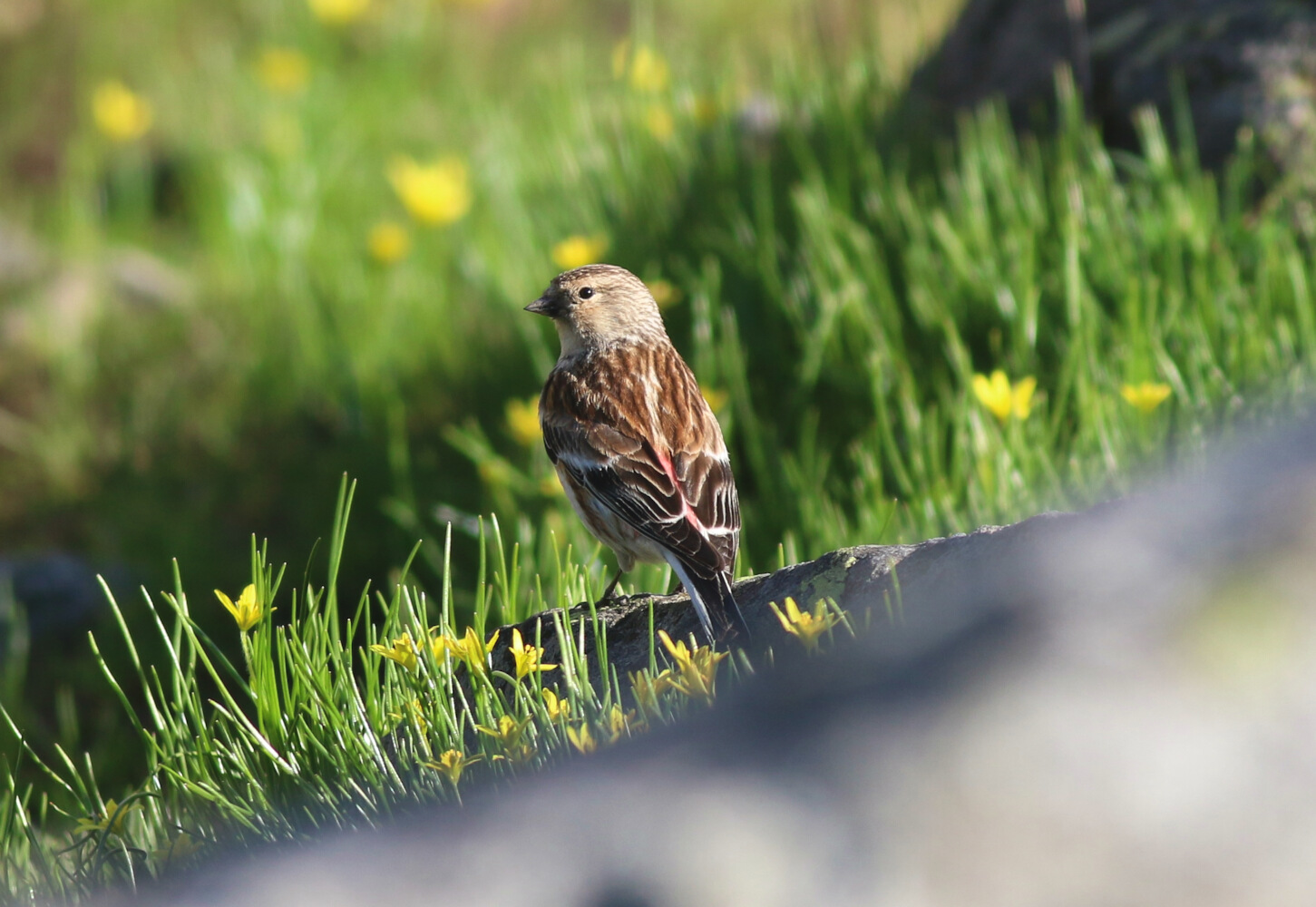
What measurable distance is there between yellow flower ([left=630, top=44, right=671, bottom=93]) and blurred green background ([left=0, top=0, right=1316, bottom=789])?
0.07 ft

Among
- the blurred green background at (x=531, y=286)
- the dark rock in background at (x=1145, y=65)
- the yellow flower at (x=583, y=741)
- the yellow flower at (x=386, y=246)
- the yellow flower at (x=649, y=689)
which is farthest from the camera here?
the yellow flower at (x=386, y=246)

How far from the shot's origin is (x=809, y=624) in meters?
1.84

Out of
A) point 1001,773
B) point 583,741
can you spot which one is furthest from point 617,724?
point 1001,773

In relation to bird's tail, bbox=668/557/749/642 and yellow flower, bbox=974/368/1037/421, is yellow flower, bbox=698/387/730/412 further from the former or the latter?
bird's tail, bbox=668/557/749/642

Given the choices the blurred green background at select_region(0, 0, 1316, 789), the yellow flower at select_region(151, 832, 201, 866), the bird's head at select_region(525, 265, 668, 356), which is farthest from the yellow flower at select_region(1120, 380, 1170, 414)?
the yellow flower at select_region(151, 832, 201, 866)

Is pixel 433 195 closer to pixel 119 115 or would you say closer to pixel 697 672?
pixel 119 115

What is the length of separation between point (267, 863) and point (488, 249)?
4222 millimetres

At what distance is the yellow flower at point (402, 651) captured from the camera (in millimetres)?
2109

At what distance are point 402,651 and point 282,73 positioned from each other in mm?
5050

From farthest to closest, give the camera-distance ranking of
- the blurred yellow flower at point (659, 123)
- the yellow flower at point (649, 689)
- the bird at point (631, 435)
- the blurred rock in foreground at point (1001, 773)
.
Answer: the blurred yellow flower at point (659, 123) < the bird at point (631, 435) < the yellow flower at point (649, 689) < the blurred rock in foreground at point (1001, 773)

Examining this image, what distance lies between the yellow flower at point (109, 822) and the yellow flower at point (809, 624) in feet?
3.73

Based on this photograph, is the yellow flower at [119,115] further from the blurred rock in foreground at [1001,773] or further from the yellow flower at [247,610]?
the blurred rock in foreground at [1001,773]

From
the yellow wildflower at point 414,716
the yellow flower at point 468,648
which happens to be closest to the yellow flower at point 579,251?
the yellow flower at point 468,648

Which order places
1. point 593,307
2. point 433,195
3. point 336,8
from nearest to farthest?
point 593,307
point 433,195
point 336,8
